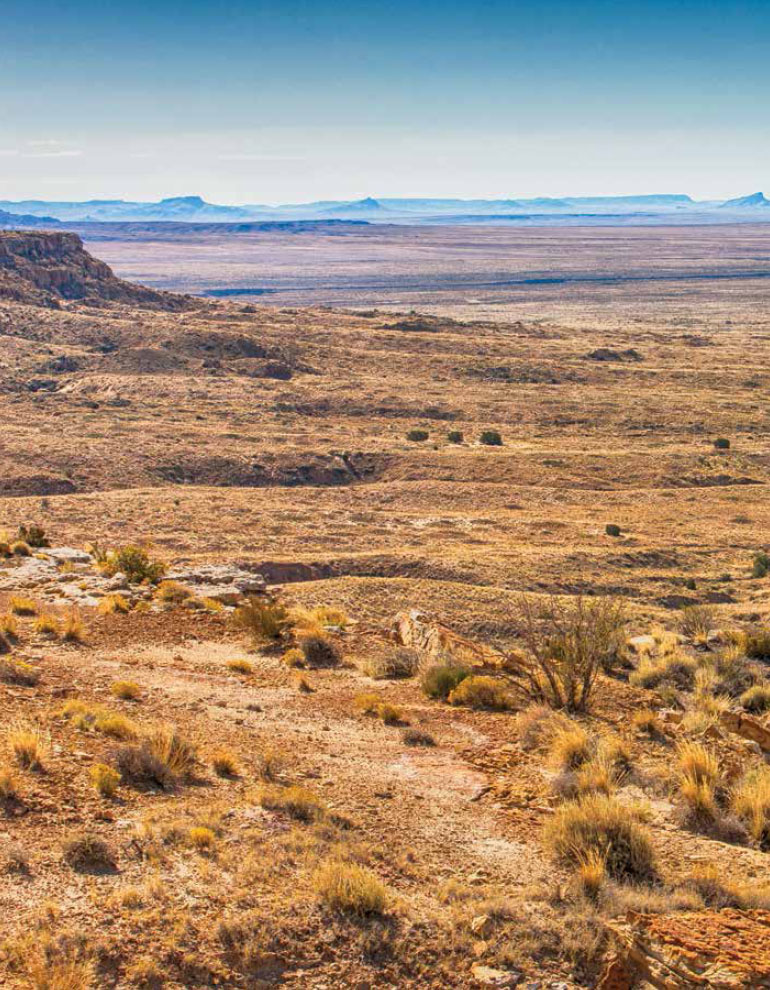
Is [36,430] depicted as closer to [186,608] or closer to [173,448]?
[173,448]

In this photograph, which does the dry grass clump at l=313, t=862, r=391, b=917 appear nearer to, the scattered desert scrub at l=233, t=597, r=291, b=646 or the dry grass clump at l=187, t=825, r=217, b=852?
the dry grass clump at l=187, t=825, r=217, b=852

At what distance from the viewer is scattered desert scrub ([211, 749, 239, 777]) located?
342 inches

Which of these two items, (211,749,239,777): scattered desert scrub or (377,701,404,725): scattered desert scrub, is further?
(377,701,404,725): scattered desert scrub

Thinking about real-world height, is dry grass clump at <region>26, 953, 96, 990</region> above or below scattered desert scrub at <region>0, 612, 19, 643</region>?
above

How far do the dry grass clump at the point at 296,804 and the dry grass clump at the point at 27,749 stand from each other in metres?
2.03

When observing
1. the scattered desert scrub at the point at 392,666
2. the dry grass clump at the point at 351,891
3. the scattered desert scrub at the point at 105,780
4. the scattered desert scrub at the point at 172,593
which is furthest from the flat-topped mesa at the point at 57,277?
the dry grass clump at the point at 351,891

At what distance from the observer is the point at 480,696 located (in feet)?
38.1

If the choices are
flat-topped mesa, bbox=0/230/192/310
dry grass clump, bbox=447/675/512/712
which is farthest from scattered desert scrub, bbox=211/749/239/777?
flat-topped mesa, bbox=0/230/192/310

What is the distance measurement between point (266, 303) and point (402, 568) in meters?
116

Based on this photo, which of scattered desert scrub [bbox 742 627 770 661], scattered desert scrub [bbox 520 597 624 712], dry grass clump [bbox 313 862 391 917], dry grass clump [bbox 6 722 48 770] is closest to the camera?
dry grass clump [bbox 313 862 391 917]

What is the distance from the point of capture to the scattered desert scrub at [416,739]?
33.1 ft

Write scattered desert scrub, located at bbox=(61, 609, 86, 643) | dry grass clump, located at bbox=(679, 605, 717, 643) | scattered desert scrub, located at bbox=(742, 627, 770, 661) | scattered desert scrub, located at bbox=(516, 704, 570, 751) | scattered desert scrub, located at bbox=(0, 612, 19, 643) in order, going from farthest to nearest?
dry grass clump, located at bbox=(679, 605, 717, 643) → scattered desert scrub, located at bbox=(742, 627, 770, 661) → scattered desert scrub, located at bbox=(61, 609, 86, 643) → scattered desert scrub, located at bbox=(0, 612, 19, 643) → scattered desert scrub, located at bbox=(516, 704, 570, 751)

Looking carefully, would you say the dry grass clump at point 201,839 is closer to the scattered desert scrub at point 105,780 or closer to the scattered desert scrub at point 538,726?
the scattered desert scrub at point 105,780

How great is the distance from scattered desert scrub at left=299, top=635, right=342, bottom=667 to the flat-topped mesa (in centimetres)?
6533
